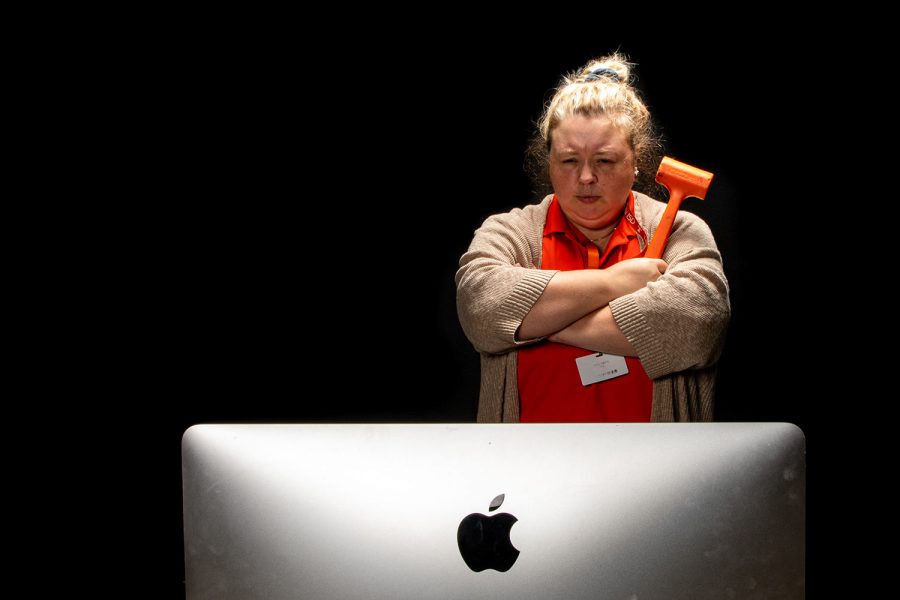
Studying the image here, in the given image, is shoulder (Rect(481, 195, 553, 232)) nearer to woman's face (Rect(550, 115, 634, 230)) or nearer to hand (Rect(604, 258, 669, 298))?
woman's face (Rect(550, 115, 634, 230))

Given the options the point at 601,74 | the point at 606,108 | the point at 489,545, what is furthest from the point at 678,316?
the point at 489,545

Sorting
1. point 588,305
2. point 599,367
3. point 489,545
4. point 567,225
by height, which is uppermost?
point 567,225

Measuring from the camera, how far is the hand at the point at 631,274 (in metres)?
1.39

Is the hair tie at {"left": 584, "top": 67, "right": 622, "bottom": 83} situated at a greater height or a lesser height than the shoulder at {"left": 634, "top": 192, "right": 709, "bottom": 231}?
greater

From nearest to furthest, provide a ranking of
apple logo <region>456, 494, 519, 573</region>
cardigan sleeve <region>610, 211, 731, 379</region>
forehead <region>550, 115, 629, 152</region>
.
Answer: apple logo <region>456, 494, 519, 573</region>, cardigan sleeve <region>610, 211, 731, 379</region>, forehead <region>550, 115, 629, 152</region>

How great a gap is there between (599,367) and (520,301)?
0.60ft

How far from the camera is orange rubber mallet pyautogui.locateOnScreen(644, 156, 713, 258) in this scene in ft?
4.78

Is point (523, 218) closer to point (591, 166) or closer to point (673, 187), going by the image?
point (591, 166)

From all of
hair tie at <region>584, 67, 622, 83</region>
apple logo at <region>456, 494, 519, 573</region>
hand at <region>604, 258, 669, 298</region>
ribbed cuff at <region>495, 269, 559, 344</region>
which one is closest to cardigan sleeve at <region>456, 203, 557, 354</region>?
ribbed cuff at <region>495, 269, 559, 344</region>

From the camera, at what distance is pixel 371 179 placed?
1.80 meters

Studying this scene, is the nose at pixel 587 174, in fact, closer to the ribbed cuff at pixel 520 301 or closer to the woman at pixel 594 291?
the woman at pixel 594 291

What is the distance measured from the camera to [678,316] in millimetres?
1360

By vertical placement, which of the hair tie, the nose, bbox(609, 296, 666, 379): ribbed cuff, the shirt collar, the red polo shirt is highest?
the hair tie

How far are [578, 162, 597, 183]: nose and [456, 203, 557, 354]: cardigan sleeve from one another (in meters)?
0.13
